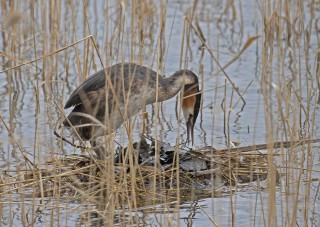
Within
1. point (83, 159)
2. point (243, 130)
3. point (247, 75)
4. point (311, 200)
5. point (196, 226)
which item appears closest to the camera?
point (196, 226)

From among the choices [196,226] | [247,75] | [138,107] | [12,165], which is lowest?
[196,226]

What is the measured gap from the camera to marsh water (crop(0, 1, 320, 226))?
4406 mm

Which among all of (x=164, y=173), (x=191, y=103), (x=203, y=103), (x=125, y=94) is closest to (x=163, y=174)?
(x=164, y=173)

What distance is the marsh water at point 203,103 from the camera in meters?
4.41

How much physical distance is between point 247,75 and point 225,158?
2.87 m

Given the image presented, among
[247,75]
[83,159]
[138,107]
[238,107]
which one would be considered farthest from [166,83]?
[247,75]

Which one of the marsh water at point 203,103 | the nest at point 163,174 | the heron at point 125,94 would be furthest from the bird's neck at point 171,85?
the nest at point 163,174

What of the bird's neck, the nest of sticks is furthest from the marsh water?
the bird's neck

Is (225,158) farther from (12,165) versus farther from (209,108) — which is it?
(209,108)

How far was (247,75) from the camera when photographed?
803 cm

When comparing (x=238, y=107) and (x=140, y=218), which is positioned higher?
(x=238, y=107)

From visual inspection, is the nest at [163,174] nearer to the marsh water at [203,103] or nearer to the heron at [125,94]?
the marsh water at [203,103]

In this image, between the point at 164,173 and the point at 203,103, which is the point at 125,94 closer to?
the point at 164,173

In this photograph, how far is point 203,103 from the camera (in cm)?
728
